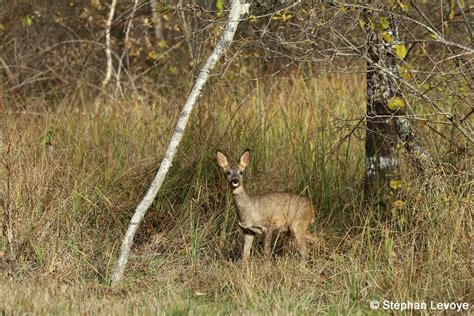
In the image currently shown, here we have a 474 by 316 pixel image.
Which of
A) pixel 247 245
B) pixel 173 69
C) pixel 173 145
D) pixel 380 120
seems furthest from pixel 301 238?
pixel 173 69

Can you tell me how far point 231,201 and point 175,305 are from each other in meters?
2.40

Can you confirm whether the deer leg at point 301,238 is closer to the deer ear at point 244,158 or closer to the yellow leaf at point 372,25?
the deer ear at point 244,158

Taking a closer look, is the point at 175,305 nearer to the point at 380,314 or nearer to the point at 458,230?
the point at 380,314

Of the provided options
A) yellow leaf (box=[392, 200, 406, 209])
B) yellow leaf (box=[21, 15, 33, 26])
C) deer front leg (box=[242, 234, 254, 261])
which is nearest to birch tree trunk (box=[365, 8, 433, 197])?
yellow leaf (box=[392, 200, 406, 209])

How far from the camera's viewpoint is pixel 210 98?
10367 millimetres

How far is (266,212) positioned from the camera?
27.0 ft

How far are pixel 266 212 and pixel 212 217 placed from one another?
814 millimetres

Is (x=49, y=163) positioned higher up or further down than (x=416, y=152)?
further down

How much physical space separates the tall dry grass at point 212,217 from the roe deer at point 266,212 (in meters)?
0.24

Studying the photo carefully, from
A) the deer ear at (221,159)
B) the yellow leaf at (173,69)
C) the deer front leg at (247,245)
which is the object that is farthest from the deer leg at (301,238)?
the yellow leaf at (173,69)

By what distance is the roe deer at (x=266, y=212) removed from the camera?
27.0 ft

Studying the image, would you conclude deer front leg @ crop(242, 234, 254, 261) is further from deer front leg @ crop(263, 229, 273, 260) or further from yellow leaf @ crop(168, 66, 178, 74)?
yellow leaf @ crop(168, 66, 178, 74)

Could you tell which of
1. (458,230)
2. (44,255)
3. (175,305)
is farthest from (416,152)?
(44,255)

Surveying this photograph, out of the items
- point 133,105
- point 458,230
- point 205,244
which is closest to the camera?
point 458,230
